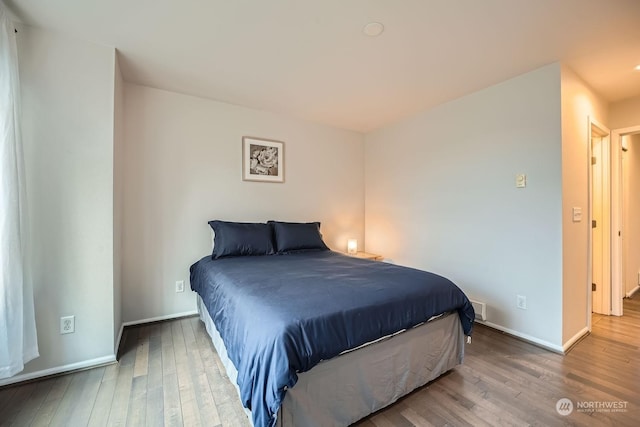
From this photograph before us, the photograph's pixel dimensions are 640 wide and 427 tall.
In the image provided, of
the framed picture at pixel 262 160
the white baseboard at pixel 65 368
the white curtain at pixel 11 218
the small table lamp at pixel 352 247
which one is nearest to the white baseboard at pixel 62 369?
the white baseboard at pixel 65 368

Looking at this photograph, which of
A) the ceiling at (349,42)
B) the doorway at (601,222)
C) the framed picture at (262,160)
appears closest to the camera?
the ceiling at (349,42)

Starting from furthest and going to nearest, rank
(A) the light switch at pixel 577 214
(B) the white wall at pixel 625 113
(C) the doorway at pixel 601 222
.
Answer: (C) the doorway at pixel 601 222, (B) the white wall at pixel 625 113, (A) the light switch at pixel 577 214

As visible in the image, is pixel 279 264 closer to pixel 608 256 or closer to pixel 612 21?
pixel 612 21

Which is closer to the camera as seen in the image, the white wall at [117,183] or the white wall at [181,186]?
the white wall at [117,183]

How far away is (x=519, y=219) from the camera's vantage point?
2492 millimetres

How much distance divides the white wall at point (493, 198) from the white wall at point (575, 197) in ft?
0.27

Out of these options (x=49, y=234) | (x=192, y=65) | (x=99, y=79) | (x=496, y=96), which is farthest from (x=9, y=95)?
(x=496, y=96)

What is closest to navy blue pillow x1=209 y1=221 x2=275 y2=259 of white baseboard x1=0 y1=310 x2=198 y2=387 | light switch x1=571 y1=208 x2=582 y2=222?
white baseboard x1=0 y1=310 x2=198 y2=387

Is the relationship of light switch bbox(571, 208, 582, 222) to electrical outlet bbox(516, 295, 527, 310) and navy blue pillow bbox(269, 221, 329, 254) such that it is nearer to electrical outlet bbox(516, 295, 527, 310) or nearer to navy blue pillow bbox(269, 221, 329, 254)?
electrical outlet bbox(516, 295, 527, 310)

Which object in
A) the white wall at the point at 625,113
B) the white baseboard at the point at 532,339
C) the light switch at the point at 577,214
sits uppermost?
the white wall at the point at 625,113

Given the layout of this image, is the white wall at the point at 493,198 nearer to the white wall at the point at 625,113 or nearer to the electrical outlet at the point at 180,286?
the white wall at the point at 625,113

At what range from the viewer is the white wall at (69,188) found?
6.04 ft

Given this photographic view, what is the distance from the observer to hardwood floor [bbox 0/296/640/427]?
1.50m

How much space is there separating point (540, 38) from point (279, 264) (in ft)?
8.72
